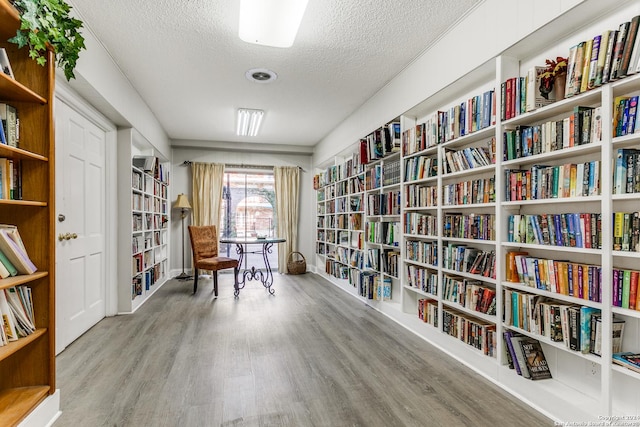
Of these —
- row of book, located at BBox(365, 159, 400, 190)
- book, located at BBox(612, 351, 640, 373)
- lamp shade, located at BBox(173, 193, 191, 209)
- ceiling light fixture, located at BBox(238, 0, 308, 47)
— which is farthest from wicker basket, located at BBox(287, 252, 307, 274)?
book, located at BBox(612, 351, 640, 373)

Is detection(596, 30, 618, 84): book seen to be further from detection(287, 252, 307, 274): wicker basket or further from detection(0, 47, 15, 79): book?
detection(287, 252, 307, 274): wicker basket

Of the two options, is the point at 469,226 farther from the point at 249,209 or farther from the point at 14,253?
the point at 249,209

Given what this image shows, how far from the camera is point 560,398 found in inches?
72.1

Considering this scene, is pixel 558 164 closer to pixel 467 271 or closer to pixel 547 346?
pixel 467 271

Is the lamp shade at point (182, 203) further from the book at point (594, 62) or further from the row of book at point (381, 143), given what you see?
the book at point (594, 62)

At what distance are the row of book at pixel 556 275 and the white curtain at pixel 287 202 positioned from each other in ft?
16.7

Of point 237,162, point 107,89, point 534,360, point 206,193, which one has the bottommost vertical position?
point 534,360

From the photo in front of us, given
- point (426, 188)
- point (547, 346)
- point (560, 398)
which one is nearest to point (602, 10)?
point (426, 188)

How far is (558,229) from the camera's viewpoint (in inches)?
75.1

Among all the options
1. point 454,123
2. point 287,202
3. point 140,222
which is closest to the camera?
point 454,123

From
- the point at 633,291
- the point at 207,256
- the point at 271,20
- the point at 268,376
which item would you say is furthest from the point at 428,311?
the point at 207,256

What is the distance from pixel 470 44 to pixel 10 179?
3.06 metres

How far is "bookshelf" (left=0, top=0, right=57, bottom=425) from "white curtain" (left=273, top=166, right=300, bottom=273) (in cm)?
516

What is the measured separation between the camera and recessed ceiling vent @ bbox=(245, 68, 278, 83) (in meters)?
3.51
